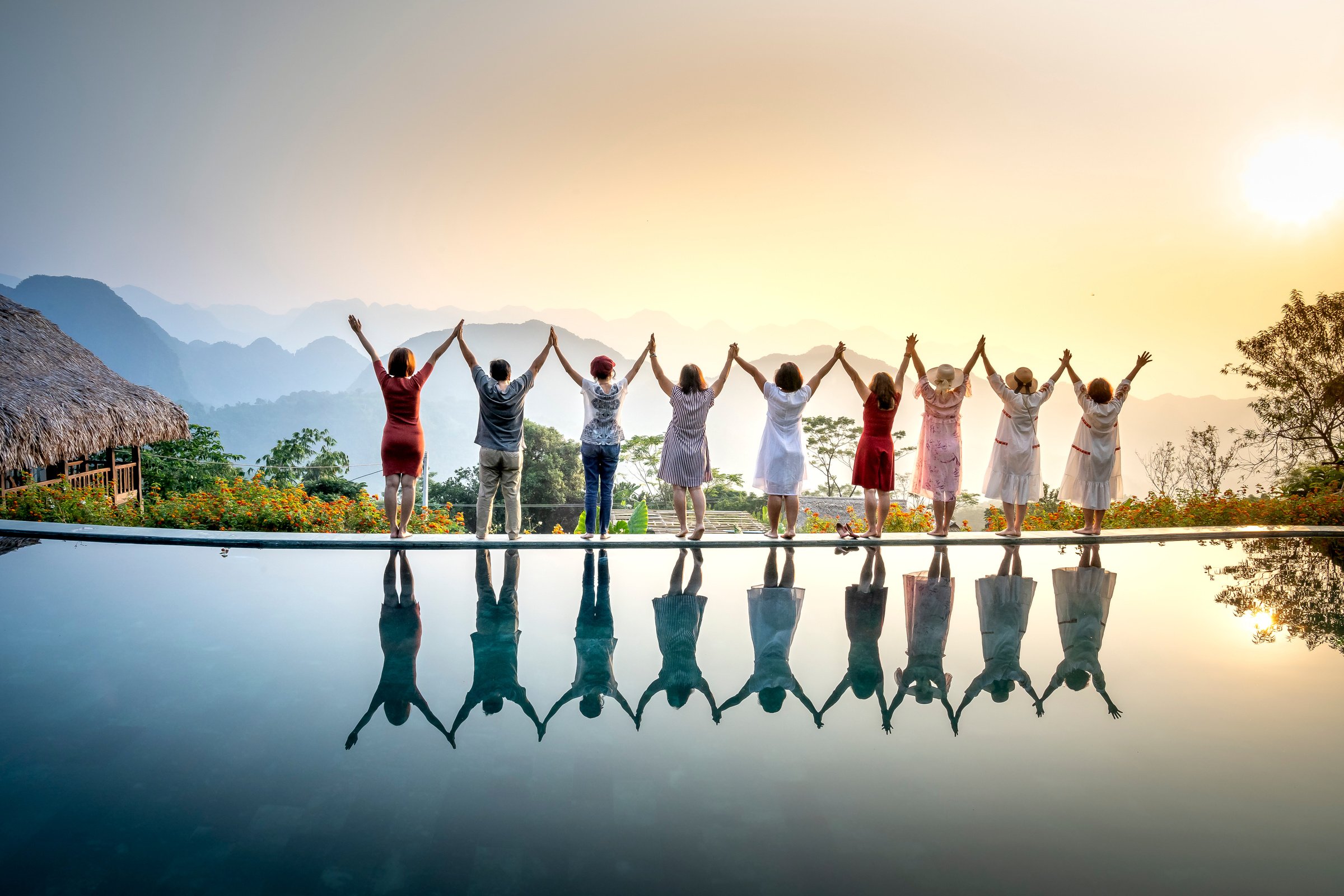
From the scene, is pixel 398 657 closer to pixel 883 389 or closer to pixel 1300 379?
pixel 883 389

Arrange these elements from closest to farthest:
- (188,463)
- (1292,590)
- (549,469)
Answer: (1292,590)
(188,463)
(549,469)

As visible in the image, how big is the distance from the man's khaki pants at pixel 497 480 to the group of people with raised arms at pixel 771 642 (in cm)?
48

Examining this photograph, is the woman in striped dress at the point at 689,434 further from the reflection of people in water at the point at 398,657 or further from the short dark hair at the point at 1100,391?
the short dark hair at the point at 1100,391

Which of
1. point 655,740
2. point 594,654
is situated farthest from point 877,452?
point 655,740

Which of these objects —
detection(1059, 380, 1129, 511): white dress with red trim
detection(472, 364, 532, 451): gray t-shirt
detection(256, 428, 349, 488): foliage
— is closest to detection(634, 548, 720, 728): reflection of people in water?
detection(472, 364, 532, 451): gray t-shirt

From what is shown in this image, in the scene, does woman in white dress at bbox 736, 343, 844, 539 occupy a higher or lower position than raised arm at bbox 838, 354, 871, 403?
lower

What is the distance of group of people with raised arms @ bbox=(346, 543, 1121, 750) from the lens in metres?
3.15

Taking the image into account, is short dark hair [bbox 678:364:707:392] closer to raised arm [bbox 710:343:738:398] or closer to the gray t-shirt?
raised arm [bbox 710:343:738:398]

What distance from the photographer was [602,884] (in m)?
1.97

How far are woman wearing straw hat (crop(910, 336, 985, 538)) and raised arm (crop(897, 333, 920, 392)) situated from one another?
0.04 meters

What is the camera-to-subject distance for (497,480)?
619 centimetres

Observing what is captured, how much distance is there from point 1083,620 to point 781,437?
2759mm

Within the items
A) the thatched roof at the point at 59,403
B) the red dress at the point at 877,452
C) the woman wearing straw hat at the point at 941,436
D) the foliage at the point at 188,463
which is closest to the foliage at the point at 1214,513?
the woman wearing straw hat at the point at 941,436

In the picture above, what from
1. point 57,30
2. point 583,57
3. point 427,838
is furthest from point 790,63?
point 57,30
